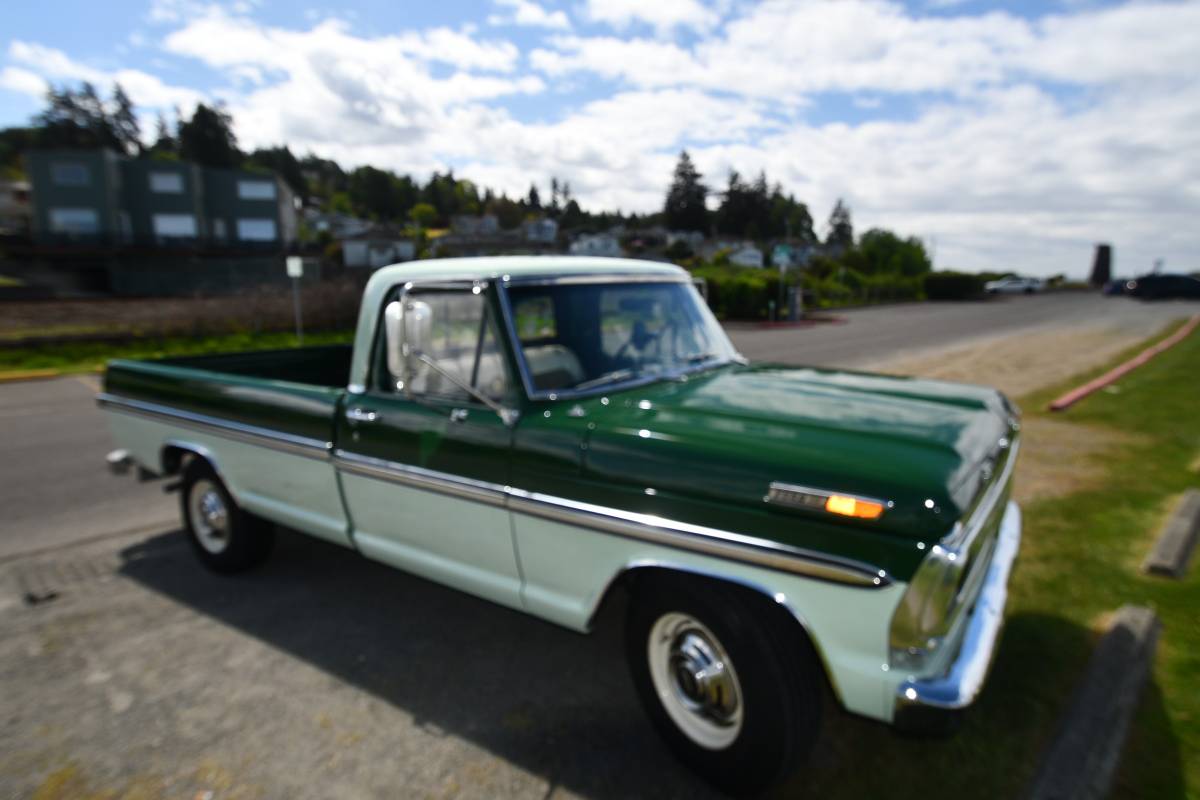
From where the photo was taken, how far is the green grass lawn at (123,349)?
15375mm

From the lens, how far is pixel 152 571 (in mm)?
4539

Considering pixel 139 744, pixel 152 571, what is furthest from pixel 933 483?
pixel 152 571

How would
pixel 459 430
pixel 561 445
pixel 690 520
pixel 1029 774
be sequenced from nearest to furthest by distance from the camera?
1. pixel 690 520
2. pixel 1029 774
3. pixel 561 445
4. pixel 459 430

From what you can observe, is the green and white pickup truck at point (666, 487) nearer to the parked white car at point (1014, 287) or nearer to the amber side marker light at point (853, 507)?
the amber side marker light at point (853, 507)

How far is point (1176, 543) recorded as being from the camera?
431 centimetres

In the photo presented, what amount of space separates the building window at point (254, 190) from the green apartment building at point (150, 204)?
5cm

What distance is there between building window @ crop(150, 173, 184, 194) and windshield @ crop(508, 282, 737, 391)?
53735 millimetres


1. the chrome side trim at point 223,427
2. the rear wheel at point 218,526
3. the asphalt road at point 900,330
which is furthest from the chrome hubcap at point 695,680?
the asphalt road at point 900,330

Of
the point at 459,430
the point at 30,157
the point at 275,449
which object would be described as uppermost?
the point at 30,157

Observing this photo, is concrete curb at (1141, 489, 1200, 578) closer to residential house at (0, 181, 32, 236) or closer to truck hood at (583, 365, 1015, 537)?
truck hood at (583, 365, 1015, 537)

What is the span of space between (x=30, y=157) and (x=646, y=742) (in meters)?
55.3

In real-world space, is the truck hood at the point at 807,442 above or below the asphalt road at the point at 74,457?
above

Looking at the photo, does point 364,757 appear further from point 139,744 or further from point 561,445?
point 561,445

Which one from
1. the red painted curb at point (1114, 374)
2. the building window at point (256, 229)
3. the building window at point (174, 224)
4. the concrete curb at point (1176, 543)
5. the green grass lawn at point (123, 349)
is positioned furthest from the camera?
the building window at point (256, 229)
